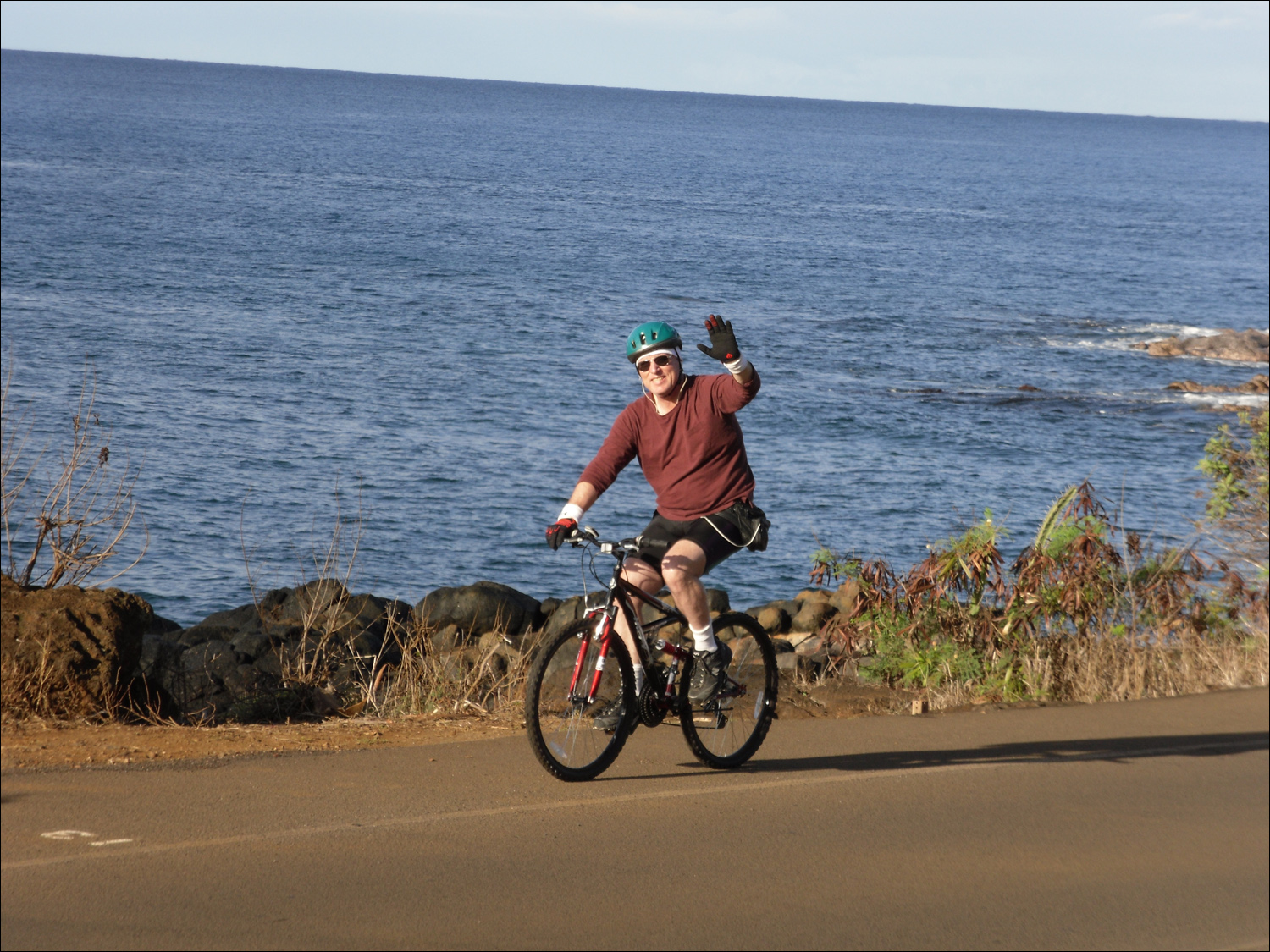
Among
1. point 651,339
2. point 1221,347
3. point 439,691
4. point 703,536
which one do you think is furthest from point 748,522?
point 1221,347

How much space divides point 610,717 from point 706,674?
1.69 ft

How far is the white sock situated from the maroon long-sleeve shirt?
0.54 metres

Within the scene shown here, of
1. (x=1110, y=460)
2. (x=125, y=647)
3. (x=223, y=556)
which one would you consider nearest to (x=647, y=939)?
(x=125, y=647)

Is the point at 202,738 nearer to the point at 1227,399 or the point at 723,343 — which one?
the point at 723,343

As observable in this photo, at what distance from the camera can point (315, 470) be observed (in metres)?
27.7

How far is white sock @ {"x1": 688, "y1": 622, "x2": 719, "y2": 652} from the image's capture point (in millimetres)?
6105

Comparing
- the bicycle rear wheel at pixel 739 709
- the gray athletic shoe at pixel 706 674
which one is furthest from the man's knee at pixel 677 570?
the bicycle rear wheel at pixel 739 709

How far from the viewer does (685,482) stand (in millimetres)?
6117

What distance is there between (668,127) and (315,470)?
555 feet

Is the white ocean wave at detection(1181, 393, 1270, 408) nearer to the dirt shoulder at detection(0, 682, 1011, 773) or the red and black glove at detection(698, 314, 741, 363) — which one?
the dirt shoulder at detection(0, 682, 1011, 773)

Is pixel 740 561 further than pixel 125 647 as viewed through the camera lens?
Yes

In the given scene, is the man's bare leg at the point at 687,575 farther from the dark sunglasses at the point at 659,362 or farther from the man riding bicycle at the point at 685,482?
the dark sunglasses at the point at 659,362

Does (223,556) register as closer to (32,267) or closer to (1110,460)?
(1110,460)

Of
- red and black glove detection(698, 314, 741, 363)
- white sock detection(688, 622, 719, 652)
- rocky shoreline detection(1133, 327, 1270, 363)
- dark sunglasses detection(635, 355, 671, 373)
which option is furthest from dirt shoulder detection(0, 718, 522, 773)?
rocky shoreline detection(1133, 327, 1270, 363)
